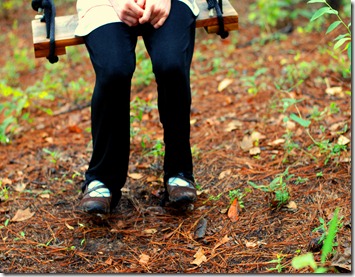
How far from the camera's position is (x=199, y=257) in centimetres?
265

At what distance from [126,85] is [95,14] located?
412 millimetres

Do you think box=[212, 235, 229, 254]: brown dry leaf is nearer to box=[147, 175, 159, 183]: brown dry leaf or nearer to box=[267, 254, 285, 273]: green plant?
box=[267, 254, 285, 273]: green plant

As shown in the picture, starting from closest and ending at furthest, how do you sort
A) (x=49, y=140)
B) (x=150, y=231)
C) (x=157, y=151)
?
1. (x=150, y=231)
2. (x=157, y=151)
3. (x=49, y=140)

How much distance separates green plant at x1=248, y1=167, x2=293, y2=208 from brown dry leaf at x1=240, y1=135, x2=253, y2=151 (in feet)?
1.70

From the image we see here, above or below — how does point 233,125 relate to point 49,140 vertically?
above

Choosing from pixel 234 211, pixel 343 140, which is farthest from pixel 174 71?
pixel 343 140

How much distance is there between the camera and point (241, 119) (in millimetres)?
4047

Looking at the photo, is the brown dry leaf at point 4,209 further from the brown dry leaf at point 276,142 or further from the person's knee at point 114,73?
the brown dry leaf at point 276,142

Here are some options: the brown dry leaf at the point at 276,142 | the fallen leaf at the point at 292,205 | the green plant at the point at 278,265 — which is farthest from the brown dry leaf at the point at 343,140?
the green plant at the point at 278,265

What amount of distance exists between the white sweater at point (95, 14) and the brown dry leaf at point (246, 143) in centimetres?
112

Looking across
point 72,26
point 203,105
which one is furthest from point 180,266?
point 203,105

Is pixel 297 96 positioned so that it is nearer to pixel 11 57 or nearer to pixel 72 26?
pixel 72 26

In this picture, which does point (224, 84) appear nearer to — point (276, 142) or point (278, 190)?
point (276, 142)

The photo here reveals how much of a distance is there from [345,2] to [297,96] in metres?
1.85
